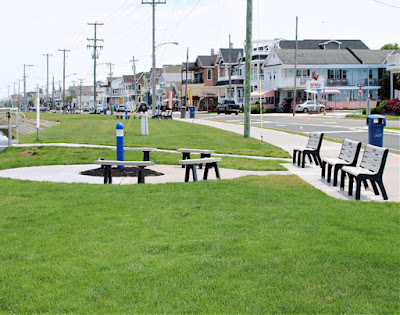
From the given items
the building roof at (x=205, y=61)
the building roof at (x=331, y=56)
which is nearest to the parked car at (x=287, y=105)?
the building roof at (x=331, y=56)

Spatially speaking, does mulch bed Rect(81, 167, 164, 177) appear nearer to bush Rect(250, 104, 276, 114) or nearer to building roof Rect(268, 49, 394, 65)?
bush Rect(250, 104, 276, 114)

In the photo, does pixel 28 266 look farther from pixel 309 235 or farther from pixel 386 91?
pixel 386 91

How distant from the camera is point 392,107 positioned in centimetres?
4678

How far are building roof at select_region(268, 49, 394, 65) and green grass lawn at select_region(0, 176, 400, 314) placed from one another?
70317mm

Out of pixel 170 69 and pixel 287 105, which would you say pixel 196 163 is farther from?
pixel 170 69

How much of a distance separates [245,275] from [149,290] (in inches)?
39.1

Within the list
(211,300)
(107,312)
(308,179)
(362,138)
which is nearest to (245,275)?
(211,300)

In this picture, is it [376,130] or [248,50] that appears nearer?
[376,130]

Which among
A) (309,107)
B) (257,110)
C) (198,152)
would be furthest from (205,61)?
(198,152)

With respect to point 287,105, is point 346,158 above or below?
below

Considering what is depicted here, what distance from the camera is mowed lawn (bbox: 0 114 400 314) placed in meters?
4.79

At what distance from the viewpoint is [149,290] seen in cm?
501

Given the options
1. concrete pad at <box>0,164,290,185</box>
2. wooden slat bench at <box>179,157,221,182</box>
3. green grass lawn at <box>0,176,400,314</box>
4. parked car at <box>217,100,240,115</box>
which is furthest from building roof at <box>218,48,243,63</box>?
green grass lawn at <box>0,176,400,314</box>

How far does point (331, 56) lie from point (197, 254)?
78097mm
